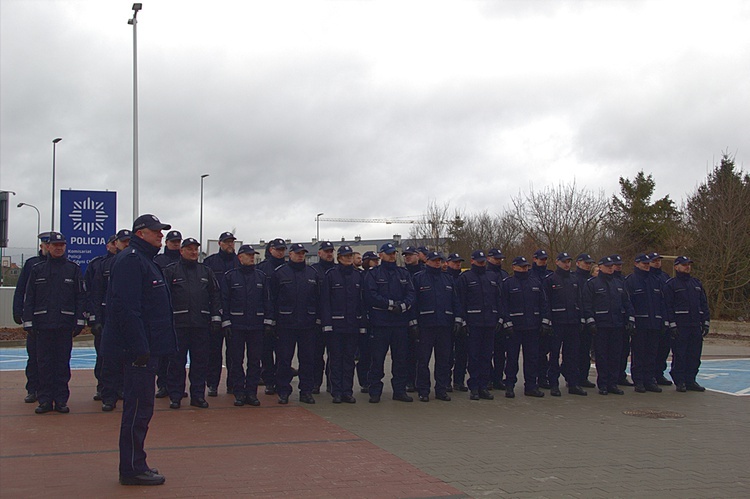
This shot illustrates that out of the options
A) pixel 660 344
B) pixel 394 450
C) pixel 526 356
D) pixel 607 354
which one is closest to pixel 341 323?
pixel 526 356

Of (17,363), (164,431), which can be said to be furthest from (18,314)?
(17,363)

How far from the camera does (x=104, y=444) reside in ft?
25.7

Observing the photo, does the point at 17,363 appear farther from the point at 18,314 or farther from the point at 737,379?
the point at 737,379

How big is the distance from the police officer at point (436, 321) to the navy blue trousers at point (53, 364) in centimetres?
506

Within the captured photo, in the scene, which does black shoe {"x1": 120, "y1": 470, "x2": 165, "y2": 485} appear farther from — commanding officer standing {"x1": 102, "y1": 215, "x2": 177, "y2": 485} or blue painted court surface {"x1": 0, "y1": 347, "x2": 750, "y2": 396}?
blue painted court surface {"x1": 0, "y1": 347, "x2": 750, "y2": 396}

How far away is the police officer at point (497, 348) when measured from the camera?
40.6 ft

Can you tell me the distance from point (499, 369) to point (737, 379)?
5574mm

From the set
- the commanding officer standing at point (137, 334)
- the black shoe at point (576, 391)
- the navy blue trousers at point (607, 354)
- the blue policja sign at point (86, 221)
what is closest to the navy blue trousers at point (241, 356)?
the commanding officer standing at point (137, 334)

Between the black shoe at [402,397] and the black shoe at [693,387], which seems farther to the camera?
the black shoe at [693,387]

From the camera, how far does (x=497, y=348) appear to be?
491 inches

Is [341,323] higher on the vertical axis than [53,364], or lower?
higher

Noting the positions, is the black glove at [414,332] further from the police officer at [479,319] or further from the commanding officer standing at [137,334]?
the commanding officer standing at [137,334]

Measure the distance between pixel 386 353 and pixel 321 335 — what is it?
1.13m

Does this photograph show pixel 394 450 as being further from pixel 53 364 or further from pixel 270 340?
pixel 53 364
